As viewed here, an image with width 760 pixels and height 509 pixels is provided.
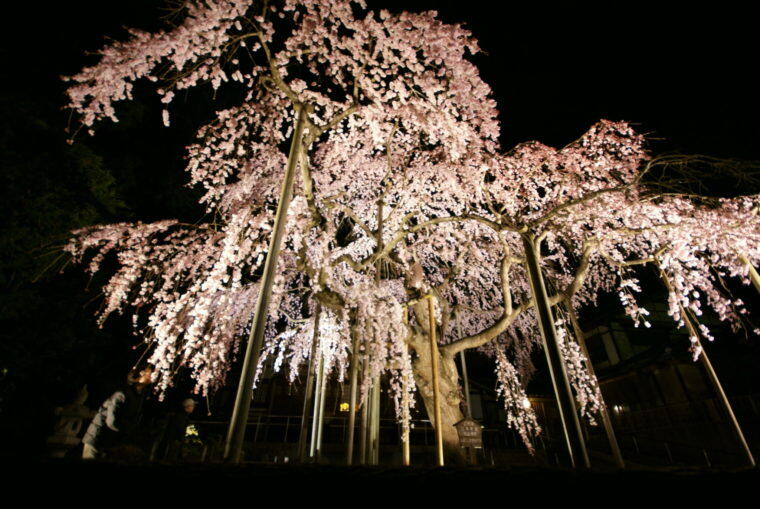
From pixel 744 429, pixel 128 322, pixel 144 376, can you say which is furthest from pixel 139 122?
pixel 744 429

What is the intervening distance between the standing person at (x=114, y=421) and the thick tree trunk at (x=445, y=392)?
249 inches

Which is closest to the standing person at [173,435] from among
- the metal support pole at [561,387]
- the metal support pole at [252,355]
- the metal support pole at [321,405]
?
the metal support pole at [321,405]

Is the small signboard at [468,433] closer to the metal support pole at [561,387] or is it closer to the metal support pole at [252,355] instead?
the metal support pole at [561,387]

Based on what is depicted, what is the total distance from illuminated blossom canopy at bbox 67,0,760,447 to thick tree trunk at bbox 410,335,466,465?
0.05 m

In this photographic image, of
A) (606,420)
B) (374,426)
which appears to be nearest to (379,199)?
(374,426)

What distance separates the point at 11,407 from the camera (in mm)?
9070

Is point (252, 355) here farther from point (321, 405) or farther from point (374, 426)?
point (374, 426)

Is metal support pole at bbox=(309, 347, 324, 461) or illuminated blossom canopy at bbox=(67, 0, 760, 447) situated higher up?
illuminated blossom canopy at bbox=(67, 0, 760, 447)

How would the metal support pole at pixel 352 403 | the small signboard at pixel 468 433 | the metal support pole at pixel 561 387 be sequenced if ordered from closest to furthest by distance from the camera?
the metal support pole at pixel 561 387
the metal support pole at pixel 352 403
the small signboard at pixel 468 433

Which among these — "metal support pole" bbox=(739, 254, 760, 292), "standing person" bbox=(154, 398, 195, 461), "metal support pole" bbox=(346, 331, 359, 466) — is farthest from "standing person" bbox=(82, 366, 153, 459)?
"metal support pole" bbox=(739, 254, 760, 292)

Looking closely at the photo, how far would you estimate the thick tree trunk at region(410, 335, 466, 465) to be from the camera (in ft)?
28.0

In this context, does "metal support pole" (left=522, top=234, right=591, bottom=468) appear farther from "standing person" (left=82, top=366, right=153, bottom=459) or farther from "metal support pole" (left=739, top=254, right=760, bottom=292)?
"standing person" (left=82, top=366, right=153, bottom=459)

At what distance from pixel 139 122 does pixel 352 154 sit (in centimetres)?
708

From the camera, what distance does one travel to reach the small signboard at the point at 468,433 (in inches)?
326
